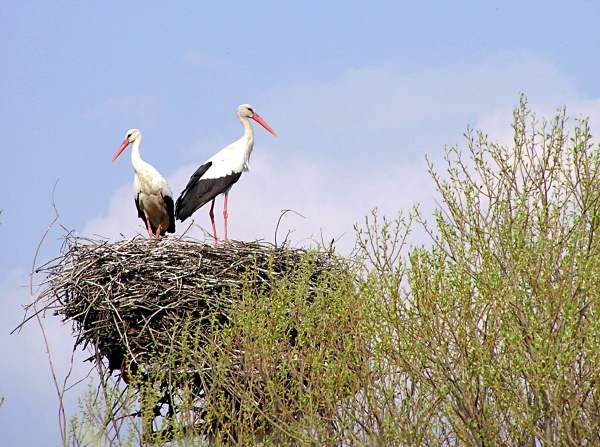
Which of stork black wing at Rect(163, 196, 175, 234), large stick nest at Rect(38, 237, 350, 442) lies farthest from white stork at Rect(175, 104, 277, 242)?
large stick nest at Rect(38, 237, 350, 442)

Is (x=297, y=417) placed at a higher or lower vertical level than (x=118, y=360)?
lower

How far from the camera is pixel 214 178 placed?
45.8 feet

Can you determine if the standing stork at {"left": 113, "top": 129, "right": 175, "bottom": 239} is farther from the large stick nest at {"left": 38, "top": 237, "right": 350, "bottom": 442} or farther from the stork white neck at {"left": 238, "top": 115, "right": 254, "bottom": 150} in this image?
the large stick nest at {"left": 38, "top": 237, "right": 350, "bottom": 442}

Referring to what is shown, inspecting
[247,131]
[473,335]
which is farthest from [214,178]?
[473,335]

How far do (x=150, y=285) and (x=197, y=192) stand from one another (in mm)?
3064

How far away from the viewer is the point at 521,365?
703 cm

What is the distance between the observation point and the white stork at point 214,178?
1378 centimetres

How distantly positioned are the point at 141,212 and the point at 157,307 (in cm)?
400

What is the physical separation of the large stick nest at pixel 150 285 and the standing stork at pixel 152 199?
3.02 meters

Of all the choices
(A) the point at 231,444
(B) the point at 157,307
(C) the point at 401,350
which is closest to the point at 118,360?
(B) the point at 157,307

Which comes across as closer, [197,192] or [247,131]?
[197,192]

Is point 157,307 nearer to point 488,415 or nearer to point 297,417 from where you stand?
point 297,417

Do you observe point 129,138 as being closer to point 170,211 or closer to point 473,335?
point 170,211

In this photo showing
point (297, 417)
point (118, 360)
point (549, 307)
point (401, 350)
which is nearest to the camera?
point (549, 307)
